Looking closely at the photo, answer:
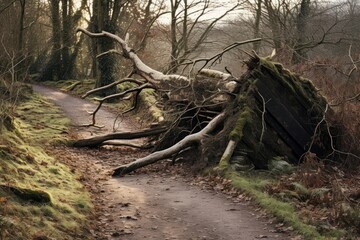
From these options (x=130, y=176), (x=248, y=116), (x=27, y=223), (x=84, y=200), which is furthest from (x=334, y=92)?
(x=27, y=223)

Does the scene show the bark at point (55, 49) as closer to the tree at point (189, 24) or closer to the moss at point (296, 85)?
the tree at point (189, 24)

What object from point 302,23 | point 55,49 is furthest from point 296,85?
point 55,49

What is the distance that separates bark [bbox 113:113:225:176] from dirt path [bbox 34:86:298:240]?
0.72ft

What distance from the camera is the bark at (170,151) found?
33.8 ft

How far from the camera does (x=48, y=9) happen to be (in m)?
35.8

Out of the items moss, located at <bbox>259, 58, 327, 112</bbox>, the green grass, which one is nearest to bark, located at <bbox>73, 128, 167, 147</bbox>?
moss, located at <bbox>259, 58, 327, 112</bbox>

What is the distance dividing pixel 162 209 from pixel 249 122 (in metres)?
3.97

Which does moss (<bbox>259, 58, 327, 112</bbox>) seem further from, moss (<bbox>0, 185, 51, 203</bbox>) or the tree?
the tree

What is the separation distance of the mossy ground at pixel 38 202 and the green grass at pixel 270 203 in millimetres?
2990

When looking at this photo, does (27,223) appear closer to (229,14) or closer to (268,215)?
(268,215)

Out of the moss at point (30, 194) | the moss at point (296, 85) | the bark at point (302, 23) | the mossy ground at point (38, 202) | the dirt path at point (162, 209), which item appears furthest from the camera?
the bark at point (302, 23)

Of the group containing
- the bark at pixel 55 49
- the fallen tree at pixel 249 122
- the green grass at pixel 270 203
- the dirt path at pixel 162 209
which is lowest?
the dirt path at pixel 162 209

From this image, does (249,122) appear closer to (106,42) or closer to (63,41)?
(106,42)

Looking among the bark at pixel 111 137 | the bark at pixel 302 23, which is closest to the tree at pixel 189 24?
the bark at pixel 302 23
